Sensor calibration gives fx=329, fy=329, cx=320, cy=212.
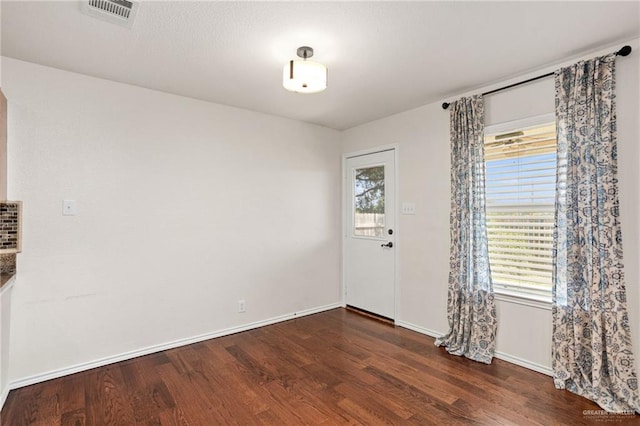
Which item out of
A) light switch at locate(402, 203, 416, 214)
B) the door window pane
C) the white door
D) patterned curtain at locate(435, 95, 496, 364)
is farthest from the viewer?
the door window pane

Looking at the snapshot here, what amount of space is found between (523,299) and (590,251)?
0.66 metres

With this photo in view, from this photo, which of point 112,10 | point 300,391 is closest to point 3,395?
point 300,391

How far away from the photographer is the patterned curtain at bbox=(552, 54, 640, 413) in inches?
85.4

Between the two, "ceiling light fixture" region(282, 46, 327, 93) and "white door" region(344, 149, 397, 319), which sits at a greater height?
"ceiling light fixture" region(282, 46, 327, 93)

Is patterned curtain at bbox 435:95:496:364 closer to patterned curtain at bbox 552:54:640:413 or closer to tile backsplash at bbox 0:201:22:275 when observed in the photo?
patterned curtain at bbox 552:54:640:413

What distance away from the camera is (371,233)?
4.15 meters

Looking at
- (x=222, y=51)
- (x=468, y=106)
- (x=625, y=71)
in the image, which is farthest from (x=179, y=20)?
(x=625, y=71)

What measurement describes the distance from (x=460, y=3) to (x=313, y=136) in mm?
2593

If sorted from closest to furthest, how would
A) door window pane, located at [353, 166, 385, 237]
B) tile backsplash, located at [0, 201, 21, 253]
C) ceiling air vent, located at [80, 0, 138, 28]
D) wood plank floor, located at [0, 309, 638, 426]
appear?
ceiling air vent, located at [80, 0, 138, 28]
wood plank floor, located at [0, 309, 638, 426]
tile backsplash, located at [0, 201, 21, 253]
door window pane, located at [353, 166, 385, 237]

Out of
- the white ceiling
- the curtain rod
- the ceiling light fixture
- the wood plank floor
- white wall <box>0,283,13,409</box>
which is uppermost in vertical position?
the white ceiling

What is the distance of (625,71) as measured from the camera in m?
2.24

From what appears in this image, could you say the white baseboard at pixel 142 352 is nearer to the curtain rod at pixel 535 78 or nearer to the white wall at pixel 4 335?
the white wall at pixel 4 335

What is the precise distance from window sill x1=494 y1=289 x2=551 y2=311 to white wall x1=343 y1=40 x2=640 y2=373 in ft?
0.11

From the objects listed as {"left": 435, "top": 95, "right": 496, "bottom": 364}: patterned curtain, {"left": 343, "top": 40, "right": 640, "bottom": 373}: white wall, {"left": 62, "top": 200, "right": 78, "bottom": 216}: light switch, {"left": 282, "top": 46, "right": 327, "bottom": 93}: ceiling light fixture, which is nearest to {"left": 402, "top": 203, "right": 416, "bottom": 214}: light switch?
{"left": 343, "top": 40, "right": 640, "bottom": 373}: white wall
